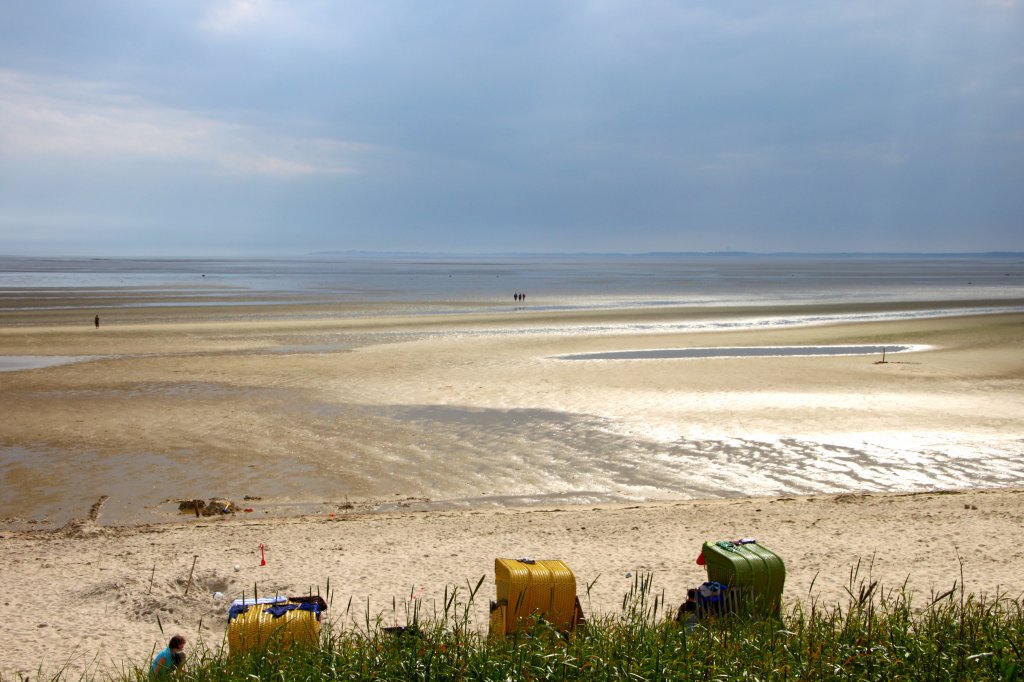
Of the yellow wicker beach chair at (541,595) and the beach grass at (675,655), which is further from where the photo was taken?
the yellow wicker beach chair at (541,595)

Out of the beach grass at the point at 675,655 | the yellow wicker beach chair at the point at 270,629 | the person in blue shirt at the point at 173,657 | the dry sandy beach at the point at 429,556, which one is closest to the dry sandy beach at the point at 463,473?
the dry sandy beach at the point at 429,556

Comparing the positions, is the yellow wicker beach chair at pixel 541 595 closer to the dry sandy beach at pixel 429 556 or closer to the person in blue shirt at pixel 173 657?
the dry sandy beach at pixel 429 556

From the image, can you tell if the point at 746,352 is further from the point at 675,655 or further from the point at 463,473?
the point at 675,655

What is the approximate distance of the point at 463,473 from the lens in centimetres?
1669

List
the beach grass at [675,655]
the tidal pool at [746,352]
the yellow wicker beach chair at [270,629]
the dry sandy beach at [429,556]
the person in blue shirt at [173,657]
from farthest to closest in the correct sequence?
the tidal pool at [746,352] → the dry sandy beach at [429,556] → the person in blue shirt at [173,657] → the yellow wicker beach chair at [270,629] → the beach grass at [675,655]

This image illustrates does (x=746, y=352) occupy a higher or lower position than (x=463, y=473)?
higher

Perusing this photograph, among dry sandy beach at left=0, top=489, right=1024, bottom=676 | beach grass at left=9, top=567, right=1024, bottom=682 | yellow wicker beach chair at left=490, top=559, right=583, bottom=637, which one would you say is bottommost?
dry sandy beach at left=0, top=489, right=1024, bottom=676

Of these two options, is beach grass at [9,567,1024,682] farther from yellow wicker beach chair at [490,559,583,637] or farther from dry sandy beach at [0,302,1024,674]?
dry sandy beach at [0,302,1024,674]

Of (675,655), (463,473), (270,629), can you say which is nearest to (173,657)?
(270,629)

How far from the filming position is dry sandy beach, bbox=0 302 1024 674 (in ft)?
34.5

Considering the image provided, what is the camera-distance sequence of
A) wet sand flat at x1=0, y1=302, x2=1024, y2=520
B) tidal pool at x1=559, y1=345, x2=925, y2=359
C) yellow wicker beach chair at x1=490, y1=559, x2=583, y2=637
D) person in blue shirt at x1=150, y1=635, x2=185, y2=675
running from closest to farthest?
person in blue shirt at x1=150, y1=635, x2=185, y2=675 < yellow wicker beach chair at x1=490, y1=559, x2=583, y2=637 < wet sand flat at x1=0, y1=302, x2=1024, y2=520 < tidal pool at x1=559, y1=345, x2=925, y2=359

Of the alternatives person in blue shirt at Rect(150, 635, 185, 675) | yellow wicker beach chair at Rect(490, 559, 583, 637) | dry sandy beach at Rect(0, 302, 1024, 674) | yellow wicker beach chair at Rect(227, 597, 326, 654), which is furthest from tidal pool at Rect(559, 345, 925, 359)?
person in blue shirt at Rect(150, 635, 185, 675)

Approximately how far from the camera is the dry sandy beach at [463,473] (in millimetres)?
10508

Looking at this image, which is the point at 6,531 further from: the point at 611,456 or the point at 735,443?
the point at 735,443
